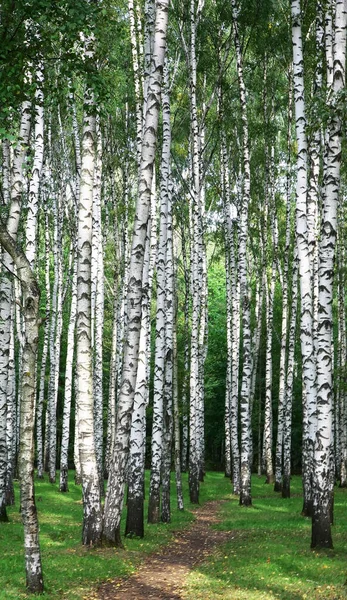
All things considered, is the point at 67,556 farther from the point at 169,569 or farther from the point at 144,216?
the point at 144,216

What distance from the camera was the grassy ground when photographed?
8.66 m

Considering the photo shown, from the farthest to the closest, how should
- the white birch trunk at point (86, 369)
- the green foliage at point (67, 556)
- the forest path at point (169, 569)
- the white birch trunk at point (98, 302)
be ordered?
the white birch trunk at point (98, 302) → the white birch trunk at point (86, 369) → the forest path at point (169, 569) → the green foliage at point (67, 556)

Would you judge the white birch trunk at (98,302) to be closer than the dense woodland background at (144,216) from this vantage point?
No

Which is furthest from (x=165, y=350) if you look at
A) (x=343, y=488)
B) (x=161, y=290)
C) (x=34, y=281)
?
(x=343, y=488)

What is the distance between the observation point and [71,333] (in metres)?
24.9

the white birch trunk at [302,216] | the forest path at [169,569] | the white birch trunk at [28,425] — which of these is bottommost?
the forest path at [169,569]

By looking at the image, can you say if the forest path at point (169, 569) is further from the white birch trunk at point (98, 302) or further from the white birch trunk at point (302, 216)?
the white birch trunk at point (98, 302)

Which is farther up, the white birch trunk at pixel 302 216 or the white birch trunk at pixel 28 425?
the white birch trunk at pixel 302 216

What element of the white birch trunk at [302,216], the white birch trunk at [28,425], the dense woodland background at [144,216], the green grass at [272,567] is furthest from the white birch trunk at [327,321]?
the white birch trunk at [28,425]

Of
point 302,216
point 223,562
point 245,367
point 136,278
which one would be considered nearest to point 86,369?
point 136,278

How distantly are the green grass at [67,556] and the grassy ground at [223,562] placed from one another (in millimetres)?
13

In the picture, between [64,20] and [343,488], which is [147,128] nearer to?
[64,20]

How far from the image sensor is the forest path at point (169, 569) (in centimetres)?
A: 877

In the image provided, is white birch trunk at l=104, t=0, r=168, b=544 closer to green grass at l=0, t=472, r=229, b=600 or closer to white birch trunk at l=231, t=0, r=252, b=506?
green grass at l=0, t=472, r=229, b=600
